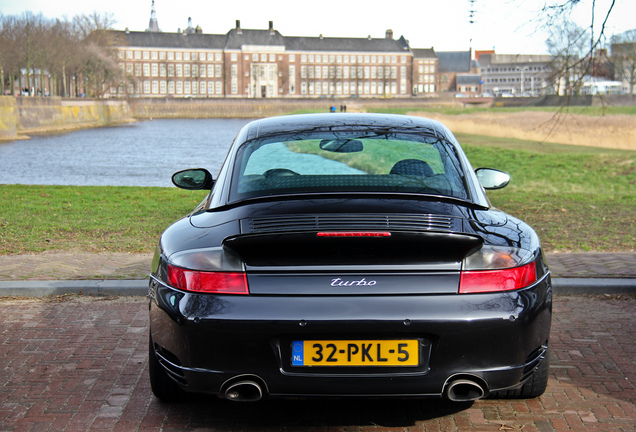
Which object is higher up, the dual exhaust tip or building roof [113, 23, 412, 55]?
building roof [113, 23, 412, 55]

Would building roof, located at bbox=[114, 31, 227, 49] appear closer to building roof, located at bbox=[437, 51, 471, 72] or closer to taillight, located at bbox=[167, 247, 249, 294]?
building roof, located at bbox=[437, 51, 471, 72]

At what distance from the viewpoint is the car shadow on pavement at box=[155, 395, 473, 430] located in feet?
10.9

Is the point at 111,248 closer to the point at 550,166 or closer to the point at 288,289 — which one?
the point at 288,289

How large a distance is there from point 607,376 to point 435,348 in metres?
1.65

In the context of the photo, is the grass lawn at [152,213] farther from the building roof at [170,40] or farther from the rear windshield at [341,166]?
the building roof at [170,40]

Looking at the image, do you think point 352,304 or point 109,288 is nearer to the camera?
point 352,304

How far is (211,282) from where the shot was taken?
9.29 ft

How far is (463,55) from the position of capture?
166500 mm

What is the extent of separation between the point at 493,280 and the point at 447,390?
473 millimetres

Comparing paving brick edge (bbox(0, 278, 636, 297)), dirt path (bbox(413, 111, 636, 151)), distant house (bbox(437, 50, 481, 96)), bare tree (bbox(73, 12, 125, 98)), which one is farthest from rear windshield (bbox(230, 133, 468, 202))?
distant house (bbox(437, 50, 481, 96))

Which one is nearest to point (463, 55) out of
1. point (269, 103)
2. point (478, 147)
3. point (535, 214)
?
point (269, 103)

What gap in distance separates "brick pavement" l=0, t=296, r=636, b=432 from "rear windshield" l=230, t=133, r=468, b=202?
105 cm

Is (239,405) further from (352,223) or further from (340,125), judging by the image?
(340,125)

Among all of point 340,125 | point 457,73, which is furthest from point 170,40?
point 340,125
